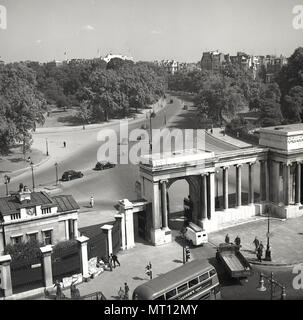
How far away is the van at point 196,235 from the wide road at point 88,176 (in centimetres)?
799

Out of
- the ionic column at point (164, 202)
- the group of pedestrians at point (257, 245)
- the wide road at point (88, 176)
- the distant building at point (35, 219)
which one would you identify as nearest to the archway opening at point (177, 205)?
the wide road at point (88, 176)

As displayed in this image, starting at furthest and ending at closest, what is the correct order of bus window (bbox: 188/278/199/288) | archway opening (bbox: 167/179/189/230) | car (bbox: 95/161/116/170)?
car (bbox: 95/161/116/170) → archway opening (bbox: 167/179/189/230) → bus window (bbox: 188/278/199/288)

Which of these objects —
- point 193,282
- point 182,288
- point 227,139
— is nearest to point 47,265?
point 182,288

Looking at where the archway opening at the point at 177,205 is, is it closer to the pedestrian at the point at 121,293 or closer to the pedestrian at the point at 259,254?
the pedestrian at the point at 259,254

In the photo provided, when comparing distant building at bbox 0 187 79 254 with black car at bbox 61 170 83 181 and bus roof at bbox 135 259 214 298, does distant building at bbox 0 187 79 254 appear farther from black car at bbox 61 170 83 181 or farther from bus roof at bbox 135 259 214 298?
black car at bbox 61 170 83 181

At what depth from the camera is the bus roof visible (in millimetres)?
23052

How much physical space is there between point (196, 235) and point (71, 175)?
2405 centimetres

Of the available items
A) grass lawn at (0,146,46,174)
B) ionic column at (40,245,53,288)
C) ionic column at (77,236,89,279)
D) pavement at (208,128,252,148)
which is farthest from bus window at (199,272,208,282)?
pavement at (208,128,252,148)

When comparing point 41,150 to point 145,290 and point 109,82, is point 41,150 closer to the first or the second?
point 109,82

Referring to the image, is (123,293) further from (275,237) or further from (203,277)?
(275,237)

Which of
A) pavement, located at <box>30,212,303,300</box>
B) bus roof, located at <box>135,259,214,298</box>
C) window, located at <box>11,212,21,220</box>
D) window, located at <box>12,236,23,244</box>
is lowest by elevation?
pavement, located at <box>30,212,303,300</box>

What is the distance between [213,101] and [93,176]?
3637 cm

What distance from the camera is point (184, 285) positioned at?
24.0 metres

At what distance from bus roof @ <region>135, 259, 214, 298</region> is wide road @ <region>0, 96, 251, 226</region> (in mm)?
16562
